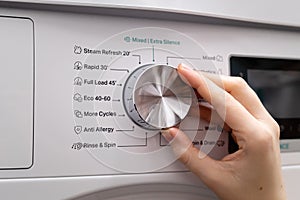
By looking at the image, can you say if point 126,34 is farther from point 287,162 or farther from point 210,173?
point 287,162

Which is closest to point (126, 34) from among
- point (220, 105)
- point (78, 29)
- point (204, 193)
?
point (78, 29)

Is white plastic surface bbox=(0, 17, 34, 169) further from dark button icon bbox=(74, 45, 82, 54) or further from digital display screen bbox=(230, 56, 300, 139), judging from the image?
digital display screen bbox=(230, 56, 300, 139)

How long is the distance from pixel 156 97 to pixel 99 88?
80 millimetres

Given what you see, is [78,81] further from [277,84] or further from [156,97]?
[277,84]

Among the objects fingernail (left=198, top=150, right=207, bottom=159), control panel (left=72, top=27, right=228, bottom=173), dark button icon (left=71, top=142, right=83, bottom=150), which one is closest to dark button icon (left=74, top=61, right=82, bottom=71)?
control panel (left=72, top=27, right=228, bottom=173)

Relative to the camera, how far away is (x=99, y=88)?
466 millimetres

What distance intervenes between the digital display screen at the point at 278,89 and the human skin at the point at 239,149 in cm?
6

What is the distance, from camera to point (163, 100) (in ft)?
1.50

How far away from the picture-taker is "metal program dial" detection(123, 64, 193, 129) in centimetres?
45

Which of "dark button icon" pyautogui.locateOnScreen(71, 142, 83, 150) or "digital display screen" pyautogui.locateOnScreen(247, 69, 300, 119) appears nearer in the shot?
"dark button icon" pyautogui.locateOnScreen(71, 142, 83, 150)

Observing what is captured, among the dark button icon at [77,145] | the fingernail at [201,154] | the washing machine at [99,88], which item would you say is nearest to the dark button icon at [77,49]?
the washing machine at [99,88]

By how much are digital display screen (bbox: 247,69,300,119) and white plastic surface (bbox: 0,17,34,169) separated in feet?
1.13

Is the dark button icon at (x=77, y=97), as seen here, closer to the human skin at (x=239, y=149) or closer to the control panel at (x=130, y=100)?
the control panel at (x=130, y=100)

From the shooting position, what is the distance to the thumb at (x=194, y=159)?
0.48 m
